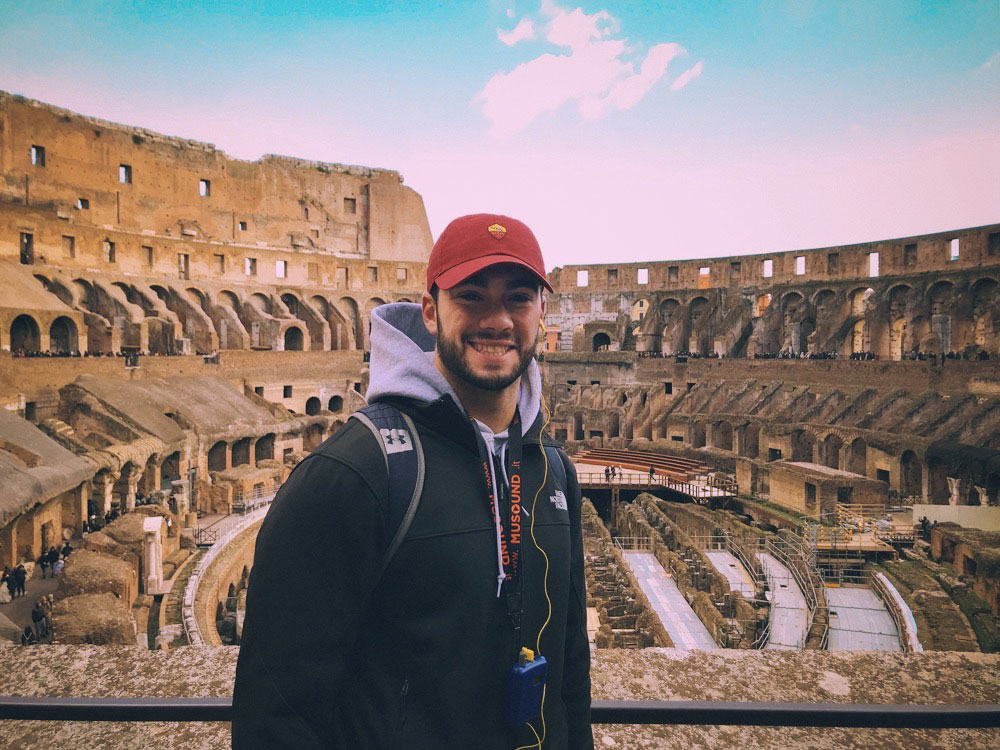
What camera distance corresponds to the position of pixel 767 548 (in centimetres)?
1875

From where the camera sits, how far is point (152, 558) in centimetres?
1327

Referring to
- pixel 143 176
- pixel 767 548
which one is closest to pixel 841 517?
pixel 767 548

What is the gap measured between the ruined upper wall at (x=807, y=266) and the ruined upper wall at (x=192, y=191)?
47.2 feet

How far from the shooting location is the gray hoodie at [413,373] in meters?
1.83

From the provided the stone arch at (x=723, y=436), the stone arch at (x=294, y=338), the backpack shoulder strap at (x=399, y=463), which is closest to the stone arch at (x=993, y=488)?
the stone arch at (x=723, y=436)

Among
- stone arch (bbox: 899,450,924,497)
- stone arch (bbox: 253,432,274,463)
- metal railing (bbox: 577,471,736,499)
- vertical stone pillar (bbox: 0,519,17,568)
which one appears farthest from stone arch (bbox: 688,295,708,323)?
vertical stone pillar (bbox: 0,519,17,568)

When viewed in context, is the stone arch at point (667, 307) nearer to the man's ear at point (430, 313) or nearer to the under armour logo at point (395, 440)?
the man's ear at point (430, 313)

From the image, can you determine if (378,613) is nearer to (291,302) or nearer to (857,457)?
(857,457)

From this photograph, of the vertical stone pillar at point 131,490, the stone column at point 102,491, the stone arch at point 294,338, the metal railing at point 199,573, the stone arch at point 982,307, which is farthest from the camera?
the stone arch at point 294,338

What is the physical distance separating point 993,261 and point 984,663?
33025 mm

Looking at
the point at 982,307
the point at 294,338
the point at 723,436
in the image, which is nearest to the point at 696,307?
the point at 723,436

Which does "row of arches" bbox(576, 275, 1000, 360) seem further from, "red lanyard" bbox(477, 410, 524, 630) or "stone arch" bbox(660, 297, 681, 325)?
"red lanyard" bbox(477, 410, 524, 630)

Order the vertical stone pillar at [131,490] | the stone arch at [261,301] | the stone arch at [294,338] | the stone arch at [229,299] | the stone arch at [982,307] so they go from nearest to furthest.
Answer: the vertical stone pillar at [131,490], the stone arch at [982,307], the stone arch at [229,299], the stone arch at [261,301], the stone arch at [294,338]

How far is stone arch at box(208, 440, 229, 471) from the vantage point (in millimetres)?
23000
